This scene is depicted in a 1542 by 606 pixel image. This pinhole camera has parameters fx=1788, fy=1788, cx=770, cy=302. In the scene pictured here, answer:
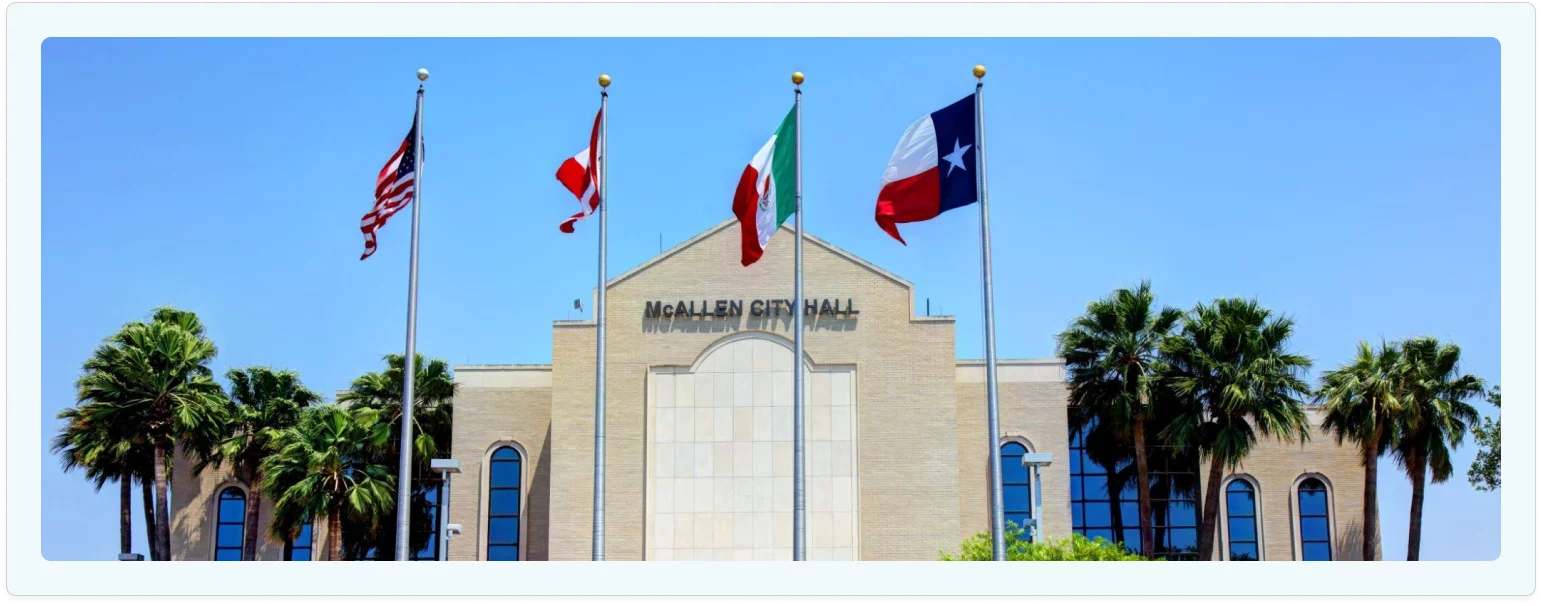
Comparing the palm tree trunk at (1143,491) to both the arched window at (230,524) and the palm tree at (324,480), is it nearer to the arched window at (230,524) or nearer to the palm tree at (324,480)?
the palm tree at (324,480)

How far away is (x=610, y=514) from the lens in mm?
43469

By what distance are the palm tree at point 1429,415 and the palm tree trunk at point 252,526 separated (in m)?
29.8

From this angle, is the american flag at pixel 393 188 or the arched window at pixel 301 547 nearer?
the american flag at pixel 393 188

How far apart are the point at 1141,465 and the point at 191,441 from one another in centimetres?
2531

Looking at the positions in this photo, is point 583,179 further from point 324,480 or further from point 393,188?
point 324,480

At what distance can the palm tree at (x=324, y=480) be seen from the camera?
4497 cm

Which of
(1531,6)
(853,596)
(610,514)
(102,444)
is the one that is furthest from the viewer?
(102,444)

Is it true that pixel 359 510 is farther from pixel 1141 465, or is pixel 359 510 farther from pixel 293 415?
pixel 1141 465

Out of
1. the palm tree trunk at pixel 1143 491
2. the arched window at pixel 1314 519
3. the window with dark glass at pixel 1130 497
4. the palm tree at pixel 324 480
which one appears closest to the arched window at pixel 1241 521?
the window with dark glass at pixel 1130 497

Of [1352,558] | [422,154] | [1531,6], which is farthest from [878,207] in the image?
[1352,558]

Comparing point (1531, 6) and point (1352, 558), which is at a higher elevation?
point (1531, 6)

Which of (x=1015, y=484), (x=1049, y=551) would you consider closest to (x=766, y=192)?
(x=1049, y=551)

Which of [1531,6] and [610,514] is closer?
[1531,6]

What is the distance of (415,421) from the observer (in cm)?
4884
